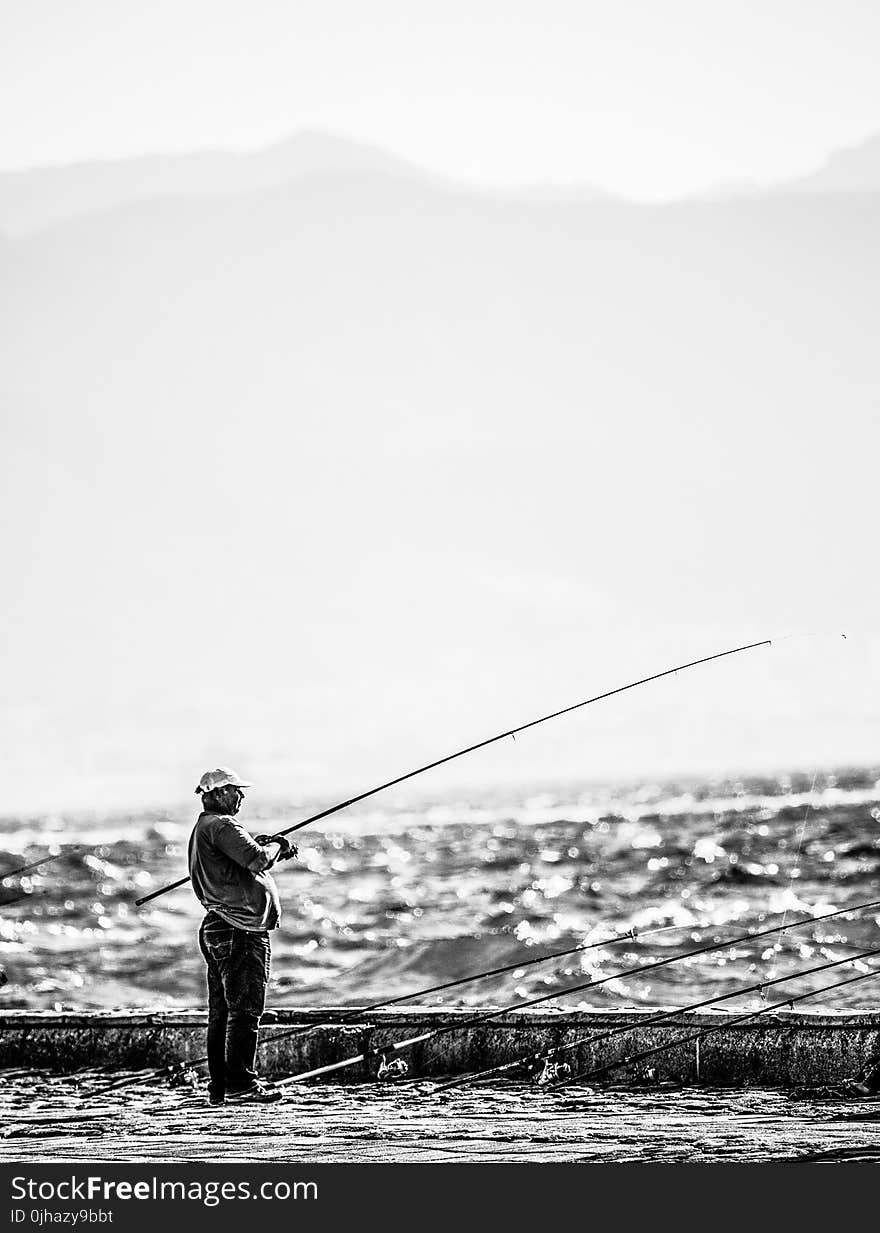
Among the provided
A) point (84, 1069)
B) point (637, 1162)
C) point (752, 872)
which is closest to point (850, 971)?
point (84, 1069)

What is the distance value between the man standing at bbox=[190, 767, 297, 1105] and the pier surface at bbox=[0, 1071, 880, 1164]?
7.9 inches

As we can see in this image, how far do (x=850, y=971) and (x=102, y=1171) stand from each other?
1004cm

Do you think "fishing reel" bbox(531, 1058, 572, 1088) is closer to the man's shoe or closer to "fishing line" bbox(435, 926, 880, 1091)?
"fishing line" bbox(435, 926, 880, 1091)

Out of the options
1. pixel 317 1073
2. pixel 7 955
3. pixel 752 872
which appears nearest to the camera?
pixel 317 1073

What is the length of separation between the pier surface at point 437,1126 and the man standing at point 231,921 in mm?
201

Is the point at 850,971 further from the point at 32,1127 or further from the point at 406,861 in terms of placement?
the point at 406,861

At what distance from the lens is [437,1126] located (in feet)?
20.4

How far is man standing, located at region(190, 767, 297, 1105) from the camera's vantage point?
20.8ft

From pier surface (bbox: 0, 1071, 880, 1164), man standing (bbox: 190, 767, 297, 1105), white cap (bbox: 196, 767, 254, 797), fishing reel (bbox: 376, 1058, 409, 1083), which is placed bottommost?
pier surface (bbox: 0, 1071, 880, 1164)

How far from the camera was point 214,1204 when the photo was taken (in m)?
5.60

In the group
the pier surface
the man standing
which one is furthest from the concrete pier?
the man standing

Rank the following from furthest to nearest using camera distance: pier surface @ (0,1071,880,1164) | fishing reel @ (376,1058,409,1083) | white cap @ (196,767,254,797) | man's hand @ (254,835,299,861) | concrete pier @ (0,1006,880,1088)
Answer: fishing reel @ (376,1058,409,1083) < concrete pier @ (0,1006,880,1088) < white cap @ (196,767,254,797) < man's hand @ (254,835,299,861) < pier surface @ (0,1071,880,1164)

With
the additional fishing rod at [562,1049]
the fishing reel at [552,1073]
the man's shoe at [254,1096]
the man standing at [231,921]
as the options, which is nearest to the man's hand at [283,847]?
the man standing at [231,921]

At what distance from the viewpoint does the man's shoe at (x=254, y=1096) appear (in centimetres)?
653
